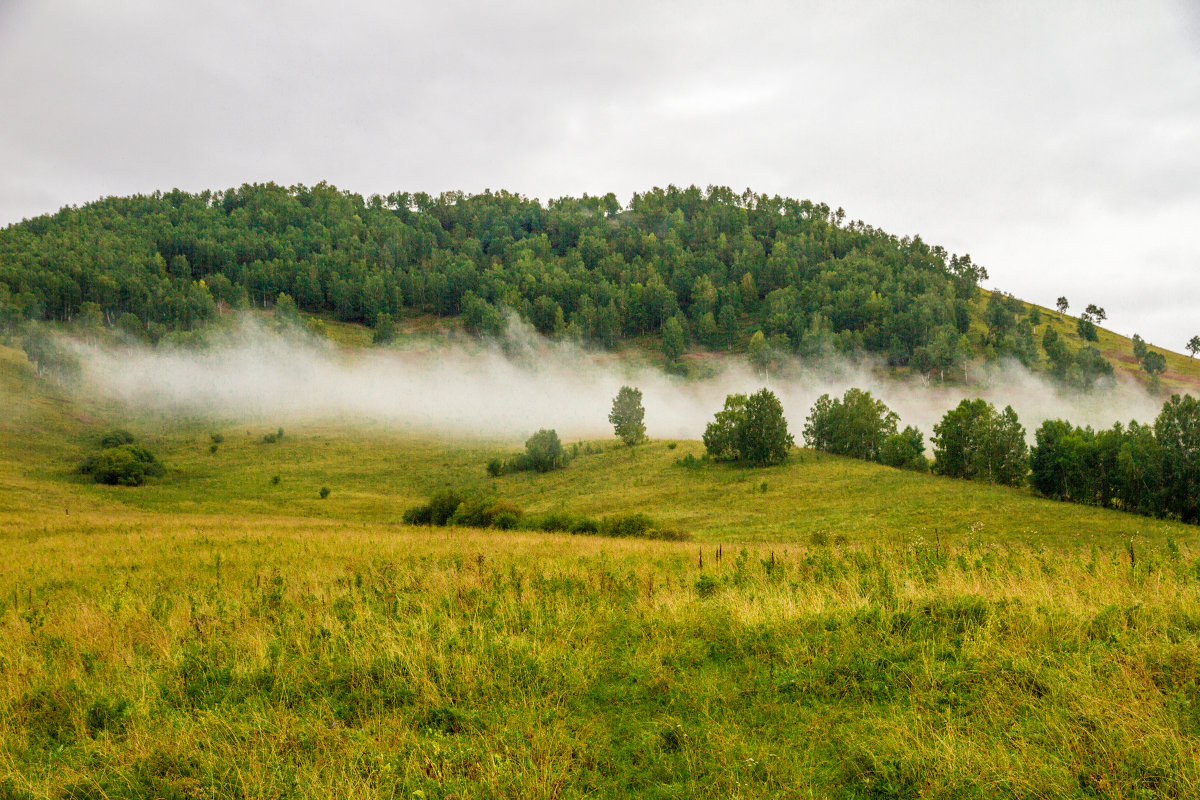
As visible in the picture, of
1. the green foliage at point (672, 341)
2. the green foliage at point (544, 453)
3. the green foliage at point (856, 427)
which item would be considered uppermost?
the green foliage at point (672, 341)

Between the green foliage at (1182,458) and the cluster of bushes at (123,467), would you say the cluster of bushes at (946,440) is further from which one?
the cluster of bushes at (123,467)

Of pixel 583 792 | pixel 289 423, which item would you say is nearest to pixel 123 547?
pixel 583 792

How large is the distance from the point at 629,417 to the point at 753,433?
24.8 meters

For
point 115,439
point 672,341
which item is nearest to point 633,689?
point 115,439

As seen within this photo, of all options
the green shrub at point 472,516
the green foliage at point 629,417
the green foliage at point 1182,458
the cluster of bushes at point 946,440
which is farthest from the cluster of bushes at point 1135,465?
the green foliage at point 629,417

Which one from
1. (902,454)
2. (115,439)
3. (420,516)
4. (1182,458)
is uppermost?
(1182,458)

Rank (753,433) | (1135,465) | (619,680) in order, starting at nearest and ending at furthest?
1. (619,680)
2. (1135,465)
3. (753,433)

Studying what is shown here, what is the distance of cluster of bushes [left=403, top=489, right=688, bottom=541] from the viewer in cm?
3675

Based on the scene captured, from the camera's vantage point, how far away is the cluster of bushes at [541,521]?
121 ft

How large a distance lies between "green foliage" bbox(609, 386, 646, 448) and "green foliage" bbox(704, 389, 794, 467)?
17.7 metres

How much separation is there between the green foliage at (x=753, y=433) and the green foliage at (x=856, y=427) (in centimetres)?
785

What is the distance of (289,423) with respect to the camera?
127 meters

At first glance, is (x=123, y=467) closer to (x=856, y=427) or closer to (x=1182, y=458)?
(x=856, y=427)

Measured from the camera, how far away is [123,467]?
78125 millimetres
